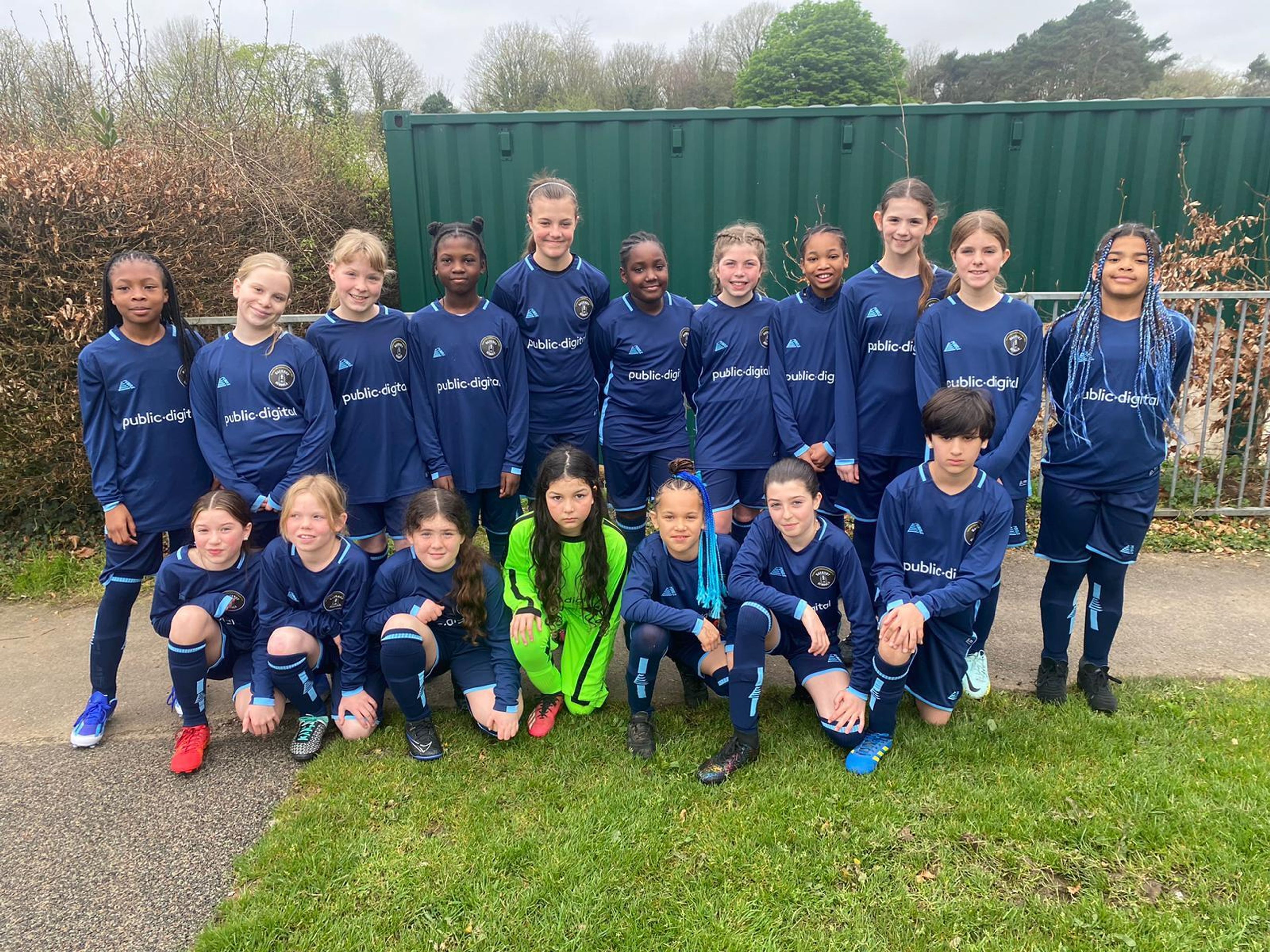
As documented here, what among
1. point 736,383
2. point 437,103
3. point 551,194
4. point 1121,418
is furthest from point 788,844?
point 437,103

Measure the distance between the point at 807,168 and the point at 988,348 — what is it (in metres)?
3.87

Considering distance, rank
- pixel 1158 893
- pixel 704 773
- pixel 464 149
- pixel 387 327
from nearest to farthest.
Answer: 1. pixel 1158 893
2. pixel 704 773
3. pixel 387 327
4. pixel 464 149

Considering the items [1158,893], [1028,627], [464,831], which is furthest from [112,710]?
[1028,627]

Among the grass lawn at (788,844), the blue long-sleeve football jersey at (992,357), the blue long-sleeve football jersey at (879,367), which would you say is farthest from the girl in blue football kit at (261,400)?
the blue long-sleeve football jersey at (992,357)

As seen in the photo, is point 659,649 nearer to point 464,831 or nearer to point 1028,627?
point 464,831

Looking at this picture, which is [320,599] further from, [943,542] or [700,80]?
[700,80]

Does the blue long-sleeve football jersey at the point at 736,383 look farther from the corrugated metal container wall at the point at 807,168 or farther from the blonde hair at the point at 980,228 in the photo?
the corrugated metal container wall at the point at 807,168

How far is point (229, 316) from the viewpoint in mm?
5797

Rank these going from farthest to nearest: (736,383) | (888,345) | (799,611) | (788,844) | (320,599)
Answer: (736,383)
(888,345)
(320,599)
(799,611)
(788,844)

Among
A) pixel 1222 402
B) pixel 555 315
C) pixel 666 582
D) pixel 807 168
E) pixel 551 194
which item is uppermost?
pixel 807 168

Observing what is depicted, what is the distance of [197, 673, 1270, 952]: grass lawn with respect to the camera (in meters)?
2.28

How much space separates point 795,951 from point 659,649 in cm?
118

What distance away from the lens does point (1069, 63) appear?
38.5m

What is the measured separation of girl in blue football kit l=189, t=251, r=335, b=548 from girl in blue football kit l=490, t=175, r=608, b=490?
959 millimetres
